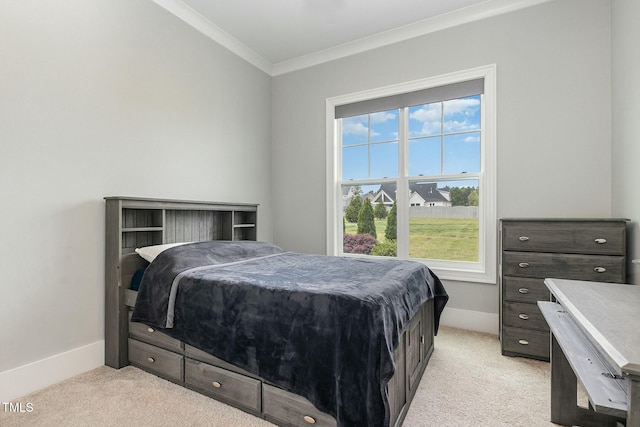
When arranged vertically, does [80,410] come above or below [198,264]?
below

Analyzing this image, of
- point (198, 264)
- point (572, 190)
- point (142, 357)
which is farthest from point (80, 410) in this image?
point (572, 190)

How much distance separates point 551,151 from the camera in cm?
261

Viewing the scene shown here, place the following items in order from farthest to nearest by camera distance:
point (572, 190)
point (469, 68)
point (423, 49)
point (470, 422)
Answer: point (423, 49), point (469, 68), point (572, 190), point (470, 422)

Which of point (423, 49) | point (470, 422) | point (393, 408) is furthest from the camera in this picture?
point (423, 49)

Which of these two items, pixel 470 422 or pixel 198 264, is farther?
pixel 198 264

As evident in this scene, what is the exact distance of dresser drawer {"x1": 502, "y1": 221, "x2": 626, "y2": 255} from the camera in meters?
2.04

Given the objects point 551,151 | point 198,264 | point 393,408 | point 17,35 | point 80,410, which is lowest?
point 80,410

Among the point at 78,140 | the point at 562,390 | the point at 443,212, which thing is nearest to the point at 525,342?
the point at 562,390

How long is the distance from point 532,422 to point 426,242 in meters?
1.81

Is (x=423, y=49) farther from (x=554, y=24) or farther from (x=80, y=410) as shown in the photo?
(x=80, y=410)

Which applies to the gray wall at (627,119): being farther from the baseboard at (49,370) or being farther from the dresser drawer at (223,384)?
the baseboard at (49,370)

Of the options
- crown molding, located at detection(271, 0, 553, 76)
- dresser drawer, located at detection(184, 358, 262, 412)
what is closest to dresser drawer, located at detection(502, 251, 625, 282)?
dresser drawer, located at detection(184, 358, 262, 412)

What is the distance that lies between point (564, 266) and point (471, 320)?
1.02m

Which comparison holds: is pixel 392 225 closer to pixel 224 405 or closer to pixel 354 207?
pixel 354 207
